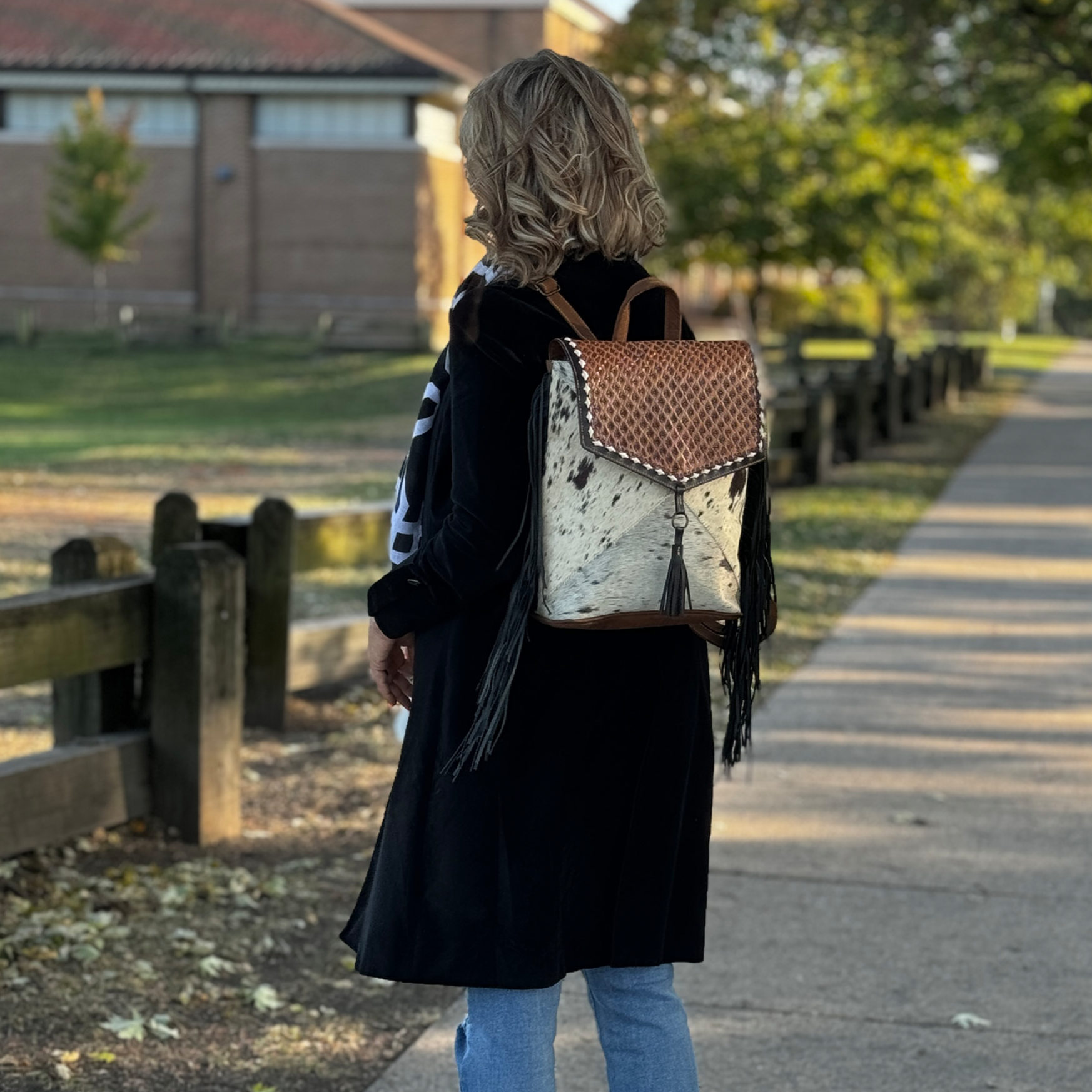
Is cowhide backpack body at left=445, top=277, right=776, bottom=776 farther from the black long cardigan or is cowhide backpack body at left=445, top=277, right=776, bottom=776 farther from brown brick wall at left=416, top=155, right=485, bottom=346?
brown brick wall at left=416, top=155, right=485, bottom=346

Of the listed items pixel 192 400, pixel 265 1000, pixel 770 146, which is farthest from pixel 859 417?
pixel 770 146

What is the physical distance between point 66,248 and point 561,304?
4315 centimetres

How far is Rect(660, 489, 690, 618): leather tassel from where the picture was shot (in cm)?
233

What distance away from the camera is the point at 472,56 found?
177ft

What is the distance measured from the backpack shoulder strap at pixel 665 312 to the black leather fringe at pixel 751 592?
0.24 meters

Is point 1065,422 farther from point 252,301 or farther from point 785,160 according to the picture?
point 252,301

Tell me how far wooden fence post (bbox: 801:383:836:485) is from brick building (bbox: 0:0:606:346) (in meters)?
25.8

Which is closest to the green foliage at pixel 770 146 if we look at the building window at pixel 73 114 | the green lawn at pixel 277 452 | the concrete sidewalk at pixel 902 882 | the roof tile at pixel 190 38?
the green lawn at pixel 277 452

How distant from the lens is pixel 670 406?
235 cm

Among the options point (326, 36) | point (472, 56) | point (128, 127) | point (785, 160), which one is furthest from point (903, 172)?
point (472, 56)

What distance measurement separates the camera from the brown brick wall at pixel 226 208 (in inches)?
1650

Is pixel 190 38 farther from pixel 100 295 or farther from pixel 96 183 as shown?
pixel 100 295

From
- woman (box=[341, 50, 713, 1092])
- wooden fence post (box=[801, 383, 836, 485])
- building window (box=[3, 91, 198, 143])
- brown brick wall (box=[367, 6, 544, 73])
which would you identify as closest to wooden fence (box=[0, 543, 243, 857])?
woman (box=[341, 50, 713, 1092])

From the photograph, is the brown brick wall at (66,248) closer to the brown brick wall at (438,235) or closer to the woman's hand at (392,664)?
the brown brick wall at (438,235)
